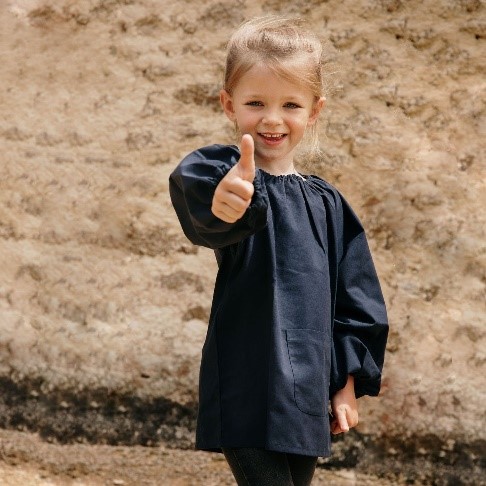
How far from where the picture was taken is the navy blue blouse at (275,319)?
1.68 metres

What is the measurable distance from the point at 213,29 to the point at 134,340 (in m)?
1.19

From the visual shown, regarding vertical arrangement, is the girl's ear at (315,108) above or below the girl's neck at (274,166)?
above

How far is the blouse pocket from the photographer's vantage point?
174 cm

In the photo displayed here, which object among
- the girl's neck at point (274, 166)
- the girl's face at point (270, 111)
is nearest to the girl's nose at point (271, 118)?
the girl's face at point (270, 111)

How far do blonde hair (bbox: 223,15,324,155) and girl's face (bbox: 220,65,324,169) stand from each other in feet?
0.05

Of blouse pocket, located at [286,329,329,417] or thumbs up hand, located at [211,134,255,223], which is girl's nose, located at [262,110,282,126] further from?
blouse pocket, located at [286,329,329,417]

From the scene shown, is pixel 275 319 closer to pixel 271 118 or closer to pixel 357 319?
pixel 357 319

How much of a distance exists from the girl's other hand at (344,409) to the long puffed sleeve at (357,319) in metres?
0.02

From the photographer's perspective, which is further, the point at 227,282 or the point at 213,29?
the point at 213,29

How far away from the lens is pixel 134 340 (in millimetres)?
3053

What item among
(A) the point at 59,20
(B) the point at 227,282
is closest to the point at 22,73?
(A) the point at 59,20

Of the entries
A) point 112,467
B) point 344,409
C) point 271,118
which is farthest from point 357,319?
point 112,467

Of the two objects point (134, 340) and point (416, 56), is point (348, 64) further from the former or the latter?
point (134, 340)

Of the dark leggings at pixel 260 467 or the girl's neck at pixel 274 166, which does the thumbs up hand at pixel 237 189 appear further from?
the dark leggings at pixel 260 467
